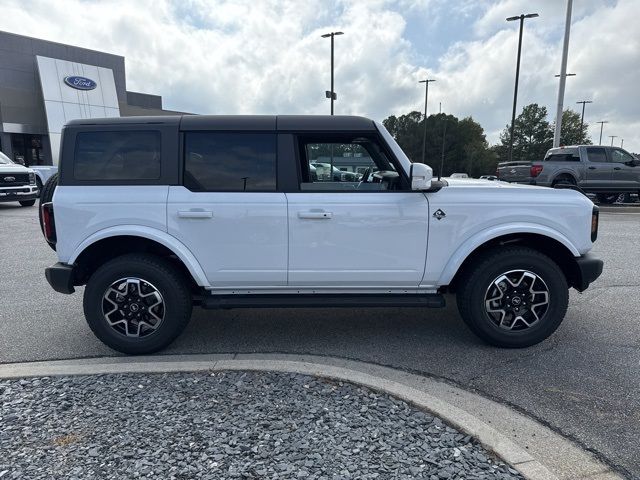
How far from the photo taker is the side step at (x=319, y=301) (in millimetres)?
3670

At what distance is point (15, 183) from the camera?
13953mm

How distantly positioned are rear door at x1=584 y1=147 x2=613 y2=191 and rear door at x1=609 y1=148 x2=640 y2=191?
0.21 m

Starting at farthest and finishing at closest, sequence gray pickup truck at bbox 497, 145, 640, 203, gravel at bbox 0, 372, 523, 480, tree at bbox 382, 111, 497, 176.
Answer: tree at bbox 382, 111, 497, 176, gray pickup truck at bbox 497, 145, 640, 203, gravel at bbox 0, 372, 523, 480

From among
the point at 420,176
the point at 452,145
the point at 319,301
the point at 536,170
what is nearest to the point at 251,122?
the point at 420,176

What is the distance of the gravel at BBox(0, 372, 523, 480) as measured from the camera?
2252mm

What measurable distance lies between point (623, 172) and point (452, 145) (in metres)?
55.6

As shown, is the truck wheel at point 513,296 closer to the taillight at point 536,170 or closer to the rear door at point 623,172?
the taillight at point 536,170

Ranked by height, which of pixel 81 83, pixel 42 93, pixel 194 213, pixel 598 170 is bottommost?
pixel 194 213

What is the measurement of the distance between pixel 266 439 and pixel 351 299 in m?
1.49

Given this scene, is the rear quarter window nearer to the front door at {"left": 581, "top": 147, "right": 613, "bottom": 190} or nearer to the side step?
the side step

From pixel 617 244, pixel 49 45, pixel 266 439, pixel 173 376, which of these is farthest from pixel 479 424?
pixel 49 45

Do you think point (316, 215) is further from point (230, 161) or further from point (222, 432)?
point (222, 432)

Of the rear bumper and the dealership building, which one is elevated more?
the dealership building

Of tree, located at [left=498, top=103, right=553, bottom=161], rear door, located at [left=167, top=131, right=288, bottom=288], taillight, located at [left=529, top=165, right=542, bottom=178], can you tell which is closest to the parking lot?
rear door, located at [left=167, top=131, right=288, bottom=288]
